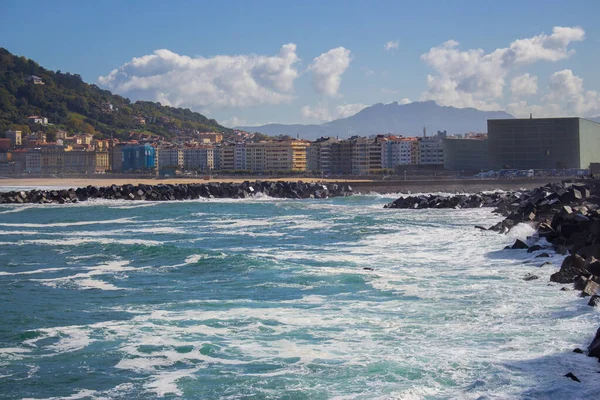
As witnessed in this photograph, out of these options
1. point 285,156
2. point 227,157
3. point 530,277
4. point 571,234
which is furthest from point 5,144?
point 530,277

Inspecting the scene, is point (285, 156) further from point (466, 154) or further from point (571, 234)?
point (571, 234)

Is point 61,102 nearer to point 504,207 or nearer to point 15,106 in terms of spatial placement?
point 15,106

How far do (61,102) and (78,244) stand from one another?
172 m

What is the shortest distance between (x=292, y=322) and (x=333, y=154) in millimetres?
104534

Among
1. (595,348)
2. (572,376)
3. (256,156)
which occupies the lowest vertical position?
(572,376)

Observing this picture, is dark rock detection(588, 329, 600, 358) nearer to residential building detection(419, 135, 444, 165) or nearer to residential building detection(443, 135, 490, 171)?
residential building detection(443, 135, 490, 171)

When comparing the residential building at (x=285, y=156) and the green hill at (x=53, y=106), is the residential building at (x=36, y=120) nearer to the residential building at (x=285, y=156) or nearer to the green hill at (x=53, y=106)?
the green hill at (x=53, y=106)

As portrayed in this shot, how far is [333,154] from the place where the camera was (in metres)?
115

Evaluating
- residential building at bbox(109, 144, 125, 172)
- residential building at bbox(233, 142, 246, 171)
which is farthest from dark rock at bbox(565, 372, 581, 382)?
residential building at bbox(109, 144, 125, 172)

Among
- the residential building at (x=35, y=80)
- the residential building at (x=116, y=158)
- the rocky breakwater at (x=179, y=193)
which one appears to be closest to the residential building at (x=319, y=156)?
the residential building at (x=116, y=158)

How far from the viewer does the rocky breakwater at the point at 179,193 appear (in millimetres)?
45781

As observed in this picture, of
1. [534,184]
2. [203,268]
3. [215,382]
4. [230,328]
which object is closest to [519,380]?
[215,382]

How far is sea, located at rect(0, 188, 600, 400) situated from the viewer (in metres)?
8.09

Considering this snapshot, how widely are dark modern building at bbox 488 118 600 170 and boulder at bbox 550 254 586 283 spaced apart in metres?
50.9
